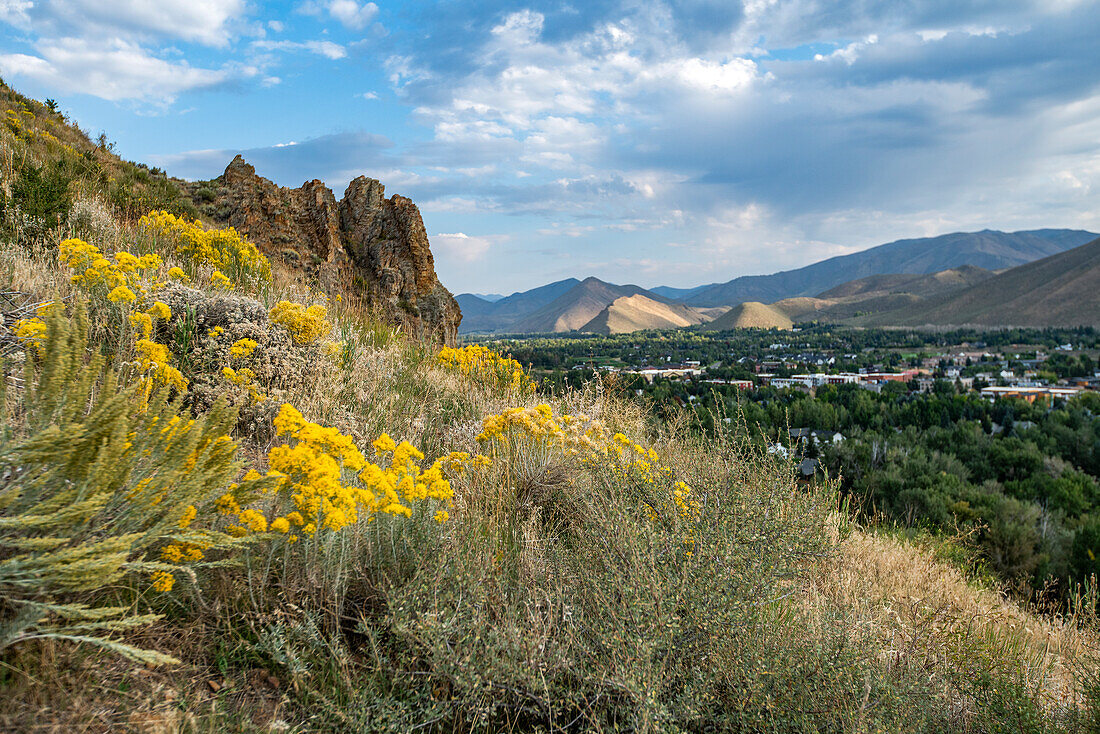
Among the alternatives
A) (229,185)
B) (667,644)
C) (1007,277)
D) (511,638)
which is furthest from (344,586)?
(1007,277)

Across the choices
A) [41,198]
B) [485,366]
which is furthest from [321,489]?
[41,198]

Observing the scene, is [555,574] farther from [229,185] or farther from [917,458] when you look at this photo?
[917,458]

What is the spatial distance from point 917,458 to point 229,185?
33312mm

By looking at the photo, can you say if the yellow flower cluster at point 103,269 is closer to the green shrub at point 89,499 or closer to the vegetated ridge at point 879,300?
the green shrub at point 89,499

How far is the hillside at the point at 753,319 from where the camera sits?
158625 millimetres

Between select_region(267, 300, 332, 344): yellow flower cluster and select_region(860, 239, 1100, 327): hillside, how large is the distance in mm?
128620

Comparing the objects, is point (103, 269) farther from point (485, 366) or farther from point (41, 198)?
point (485, 366)

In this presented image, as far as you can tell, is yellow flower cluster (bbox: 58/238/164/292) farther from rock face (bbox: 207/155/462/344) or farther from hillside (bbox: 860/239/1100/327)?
hillside (bbox: 860/239/1100/327)

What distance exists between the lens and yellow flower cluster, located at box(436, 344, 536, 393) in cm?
771

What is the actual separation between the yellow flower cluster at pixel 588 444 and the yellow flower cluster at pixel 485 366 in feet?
9.77

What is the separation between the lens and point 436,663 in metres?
2.15

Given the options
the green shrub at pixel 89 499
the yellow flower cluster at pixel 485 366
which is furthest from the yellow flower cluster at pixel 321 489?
the yellow flower cluster at pixel 485 366

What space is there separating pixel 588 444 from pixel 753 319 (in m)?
171

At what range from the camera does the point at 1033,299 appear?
10662cm
